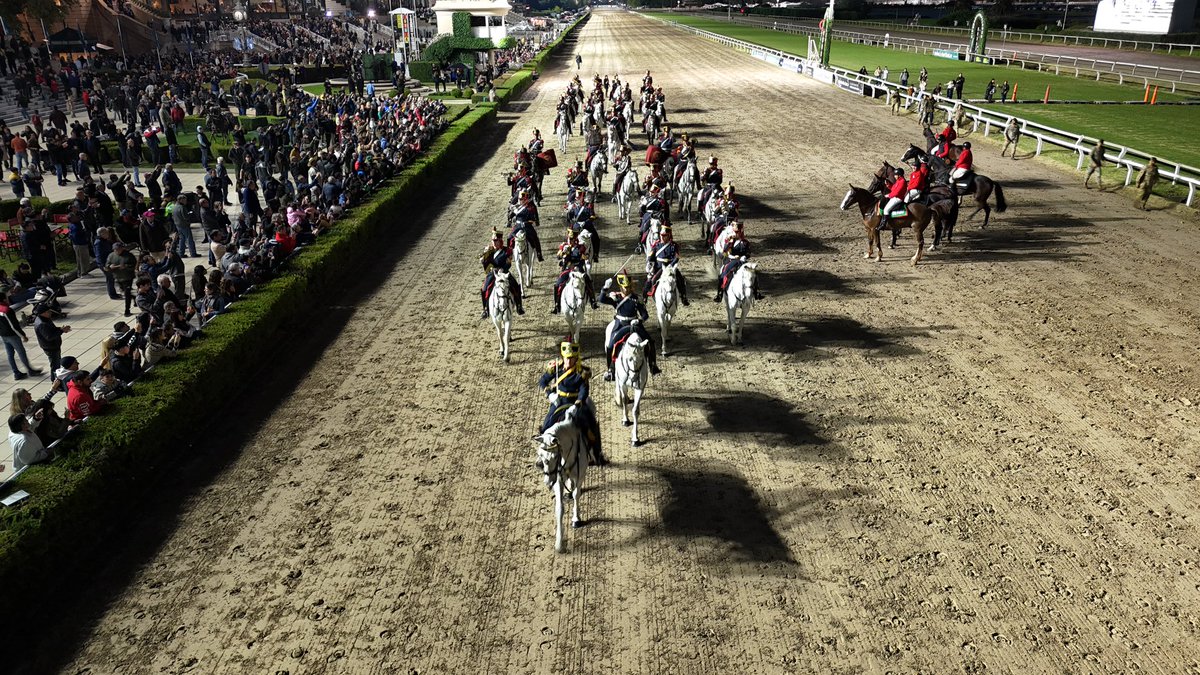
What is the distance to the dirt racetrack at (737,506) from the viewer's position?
302 inches

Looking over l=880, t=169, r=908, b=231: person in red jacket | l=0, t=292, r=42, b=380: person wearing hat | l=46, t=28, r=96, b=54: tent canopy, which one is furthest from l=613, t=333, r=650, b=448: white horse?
l=46, t=28, r=96, b=54: tent canopy

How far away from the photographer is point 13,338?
12.8 meters

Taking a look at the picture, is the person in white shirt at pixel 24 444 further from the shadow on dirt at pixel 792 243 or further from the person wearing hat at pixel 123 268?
the shadow on dirt at pixel 792 243

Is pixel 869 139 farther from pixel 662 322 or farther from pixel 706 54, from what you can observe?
pixel 706 54

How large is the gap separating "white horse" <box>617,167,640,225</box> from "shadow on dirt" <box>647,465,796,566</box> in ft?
40.1

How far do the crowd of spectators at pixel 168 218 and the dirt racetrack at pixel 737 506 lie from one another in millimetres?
1925

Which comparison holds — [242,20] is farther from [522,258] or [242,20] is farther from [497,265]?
[497,265]

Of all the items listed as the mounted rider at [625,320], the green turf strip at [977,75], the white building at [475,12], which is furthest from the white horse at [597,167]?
the white building at [475,12]

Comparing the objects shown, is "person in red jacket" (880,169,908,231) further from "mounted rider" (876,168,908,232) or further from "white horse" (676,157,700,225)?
"white horse" (676,157,700,225)

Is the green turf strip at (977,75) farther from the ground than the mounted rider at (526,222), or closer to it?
farther from the ground

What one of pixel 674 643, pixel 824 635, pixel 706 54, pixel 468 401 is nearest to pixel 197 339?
pixel 468 401

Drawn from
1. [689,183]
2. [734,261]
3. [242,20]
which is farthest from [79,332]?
[242,20]

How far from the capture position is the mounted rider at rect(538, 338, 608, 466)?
8909mm

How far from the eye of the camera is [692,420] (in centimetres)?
1170
